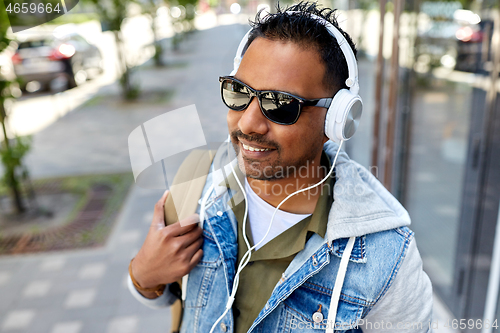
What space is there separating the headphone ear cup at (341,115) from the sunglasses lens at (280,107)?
13 centimetres

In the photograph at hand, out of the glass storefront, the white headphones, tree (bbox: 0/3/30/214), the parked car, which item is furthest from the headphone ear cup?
the parked car

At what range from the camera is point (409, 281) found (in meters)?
1.20

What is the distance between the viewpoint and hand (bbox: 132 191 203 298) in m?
1.24

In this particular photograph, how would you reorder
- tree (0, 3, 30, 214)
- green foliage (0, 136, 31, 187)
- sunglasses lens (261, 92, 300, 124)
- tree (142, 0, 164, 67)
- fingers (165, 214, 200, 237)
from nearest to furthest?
1. sunglasses lens (261, 92, 300, 124)
2. fingers (165, 214, 200, 237)
3. tree (0, 3, 30, 214)
4. green foliage (0, 136, 31, 187)
5. tree (142, 0, 164, 67)

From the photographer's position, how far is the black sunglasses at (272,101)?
3.76 ft

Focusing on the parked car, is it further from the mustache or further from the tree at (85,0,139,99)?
the mustache

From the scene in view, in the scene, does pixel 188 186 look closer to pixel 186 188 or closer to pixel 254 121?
pixel 186 188

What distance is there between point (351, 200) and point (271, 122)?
1.24 feet

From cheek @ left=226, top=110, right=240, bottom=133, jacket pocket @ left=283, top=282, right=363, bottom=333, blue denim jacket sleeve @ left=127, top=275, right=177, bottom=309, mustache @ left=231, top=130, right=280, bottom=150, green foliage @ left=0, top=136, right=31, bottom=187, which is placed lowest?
green foliage @ left=0, top=136, right=31, bottom=187

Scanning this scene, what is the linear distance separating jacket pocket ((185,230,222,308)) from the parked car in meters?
10.9

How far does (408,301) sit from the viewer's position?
3.95ft

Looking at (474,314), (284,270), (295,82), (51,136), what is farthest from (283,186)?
(51,136)

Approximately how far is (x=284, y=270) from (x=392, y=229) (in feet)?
1.25

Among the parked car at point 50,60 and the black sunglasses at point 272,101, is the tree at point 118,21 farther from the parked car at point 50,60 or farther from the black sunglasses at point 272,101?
the black sunglasses at point 272,101
